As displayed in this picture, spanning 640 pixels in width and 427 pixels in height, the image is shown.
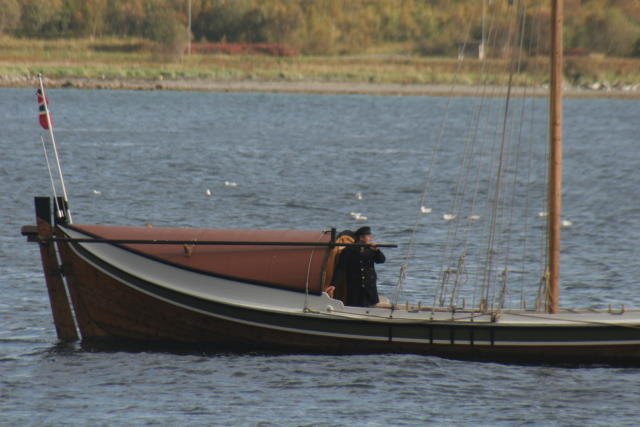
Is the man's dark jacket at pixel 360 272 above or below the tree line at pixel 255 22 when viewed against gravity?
below

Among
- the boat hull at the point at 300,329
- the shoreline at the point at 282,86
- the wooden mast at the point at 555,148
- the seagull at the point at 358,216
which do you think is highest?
the shoreline at the point at 282,86

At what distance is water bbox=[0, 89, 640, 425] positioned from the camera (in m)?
20.7

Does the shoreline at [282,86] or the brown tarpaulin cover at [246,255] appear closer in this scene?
the brown tarpaulin cover at [246,255]

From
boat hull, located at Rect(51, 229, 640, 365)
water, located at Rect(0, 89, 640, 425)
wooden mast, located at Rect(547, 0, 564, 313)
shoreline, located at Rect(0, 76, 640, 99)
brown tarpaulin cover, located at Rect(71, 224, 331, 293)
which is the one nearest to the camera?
water, located at Rect(0, 89, 640, 425)

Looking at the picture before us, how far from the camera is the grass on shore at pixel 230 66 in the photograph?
129 meters

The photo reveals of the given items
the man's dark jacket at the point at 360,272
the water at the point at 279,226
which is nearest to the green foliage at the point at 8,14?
the water at the point at 279,226

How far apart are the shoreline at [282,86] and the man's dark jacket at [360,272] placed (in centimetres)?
10207

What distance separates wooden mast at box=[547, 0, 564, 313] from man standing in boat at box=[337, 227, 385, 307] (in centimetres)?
273

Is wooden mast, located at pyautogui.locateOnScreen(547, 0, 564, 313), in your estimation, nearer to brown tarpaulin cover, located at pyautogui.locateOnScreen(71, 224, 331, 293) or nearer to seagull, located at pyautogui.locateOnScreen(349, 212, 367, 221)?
brown tarpaulin cover, located at pyautogui.locateOnScreen(71, 224, 331, 293)

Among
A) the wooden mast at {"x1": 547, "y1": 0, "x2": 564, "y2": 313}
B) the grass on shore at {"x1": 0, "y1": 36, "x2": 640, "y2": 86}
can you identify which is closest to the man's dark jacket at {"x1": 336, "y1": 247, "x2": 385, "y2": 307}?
the wooden mast at {"x1": 547, "y1": 0, "x2": 564, "y2": 313}

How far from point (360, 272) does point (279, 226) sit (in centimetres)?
1791

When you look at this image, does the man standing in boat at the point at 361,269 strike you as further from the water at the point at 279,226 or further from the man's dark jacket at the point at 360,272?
the water at the point at 279,226

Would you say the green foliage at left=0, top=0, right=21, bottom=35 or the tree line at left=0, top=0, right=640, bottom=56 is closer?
the green foliage at left=0, top=0, right=21, bottom=35

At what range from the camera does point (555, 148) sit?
22.4 meters
